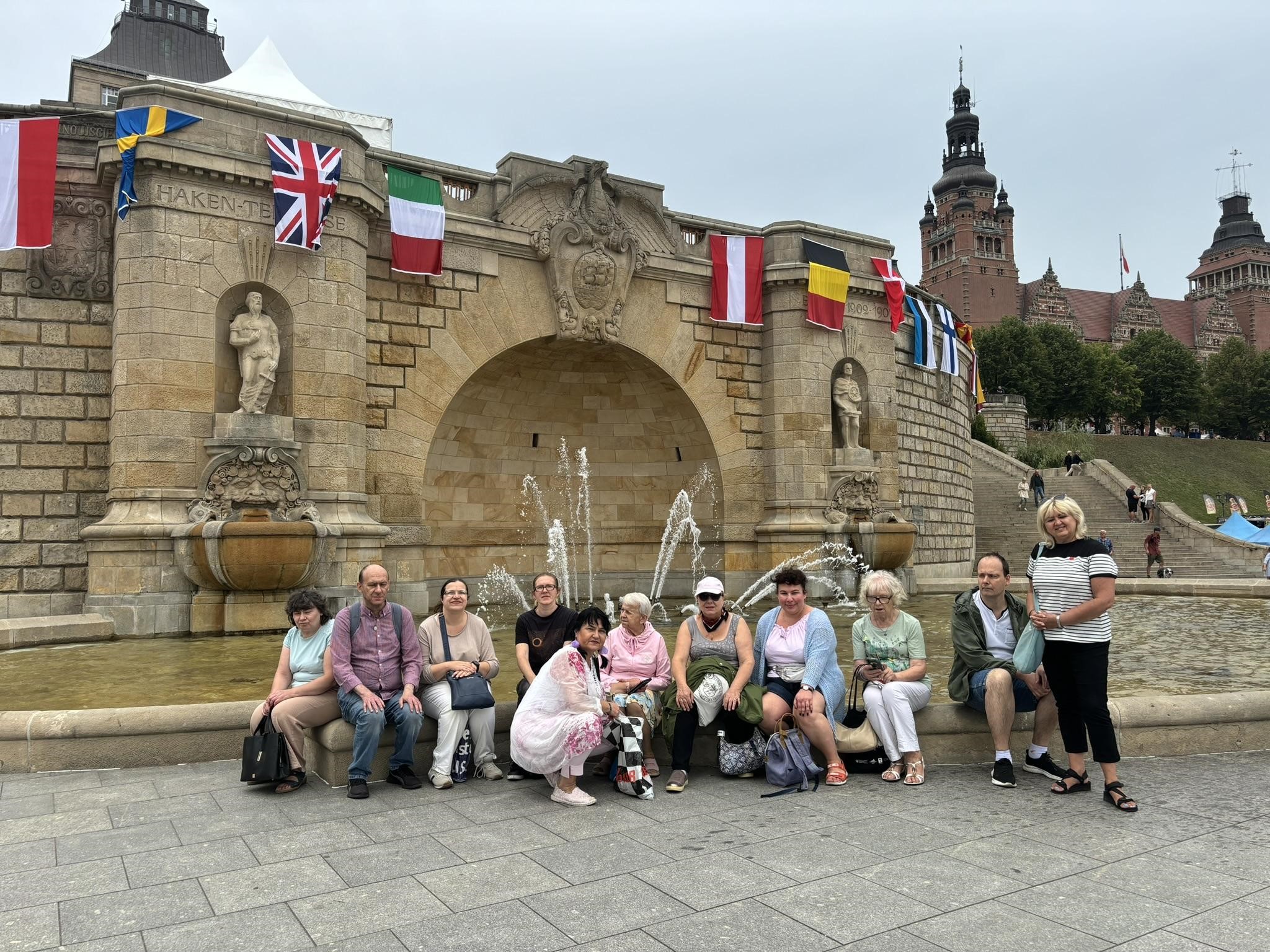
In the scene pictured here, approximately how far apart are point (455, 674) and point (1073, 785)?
12.3 ft

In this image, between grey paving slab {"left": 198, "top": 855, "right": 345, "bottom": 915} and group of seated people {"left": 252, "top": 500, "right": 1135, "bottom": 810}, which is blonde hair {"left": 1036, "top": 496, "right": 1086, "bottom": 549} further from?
grey paving slab {"left": 198, "top": 855, "right": 345, "bottom": 915}

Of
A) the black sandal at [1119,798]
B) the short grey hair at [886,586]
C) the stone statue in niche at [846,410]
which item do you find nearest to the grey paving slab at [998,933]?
the black sandal at [1119,798]

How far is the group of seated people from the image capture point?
5.54 meters

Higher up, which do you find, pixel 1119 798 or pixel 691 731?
pixel 691 731

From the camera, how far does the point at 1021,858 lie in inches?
167

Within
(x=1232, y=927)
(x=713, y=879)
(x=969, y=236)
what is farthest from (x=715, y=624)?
(x=969, y=236)

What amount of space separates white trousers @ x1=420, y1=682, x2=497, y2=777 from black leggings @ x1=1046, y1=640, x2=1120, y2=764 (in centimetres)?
346

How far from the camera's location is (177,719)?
6.08 metres

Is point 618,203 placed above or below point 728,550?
above

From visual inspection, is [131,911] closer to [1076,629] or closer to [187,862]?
[187,862]

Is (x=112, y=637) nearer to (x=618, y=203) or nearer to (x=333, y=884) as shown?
(x=333, y=884)

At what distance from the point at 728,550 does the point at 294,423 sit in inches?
311

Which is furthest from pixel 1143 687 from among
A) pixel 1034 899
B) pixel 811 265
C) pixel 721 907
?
pixel 811 265

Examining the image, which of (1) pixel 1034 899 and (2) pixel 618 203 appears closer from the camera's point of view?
(1) pixel 1034 899
